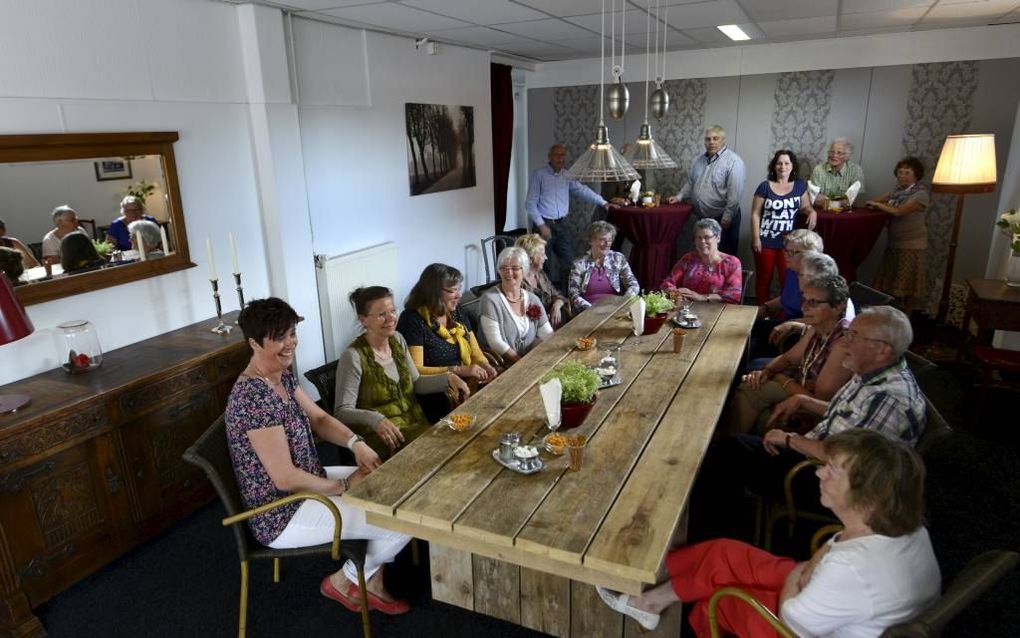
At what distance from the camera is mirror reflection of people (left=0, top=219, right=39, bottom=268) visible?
258cm

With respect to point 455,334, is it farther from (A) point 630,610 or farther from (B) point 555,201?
(B) point 555,201

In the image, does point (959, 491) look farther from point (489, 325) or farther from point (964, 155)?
point (964, 155)

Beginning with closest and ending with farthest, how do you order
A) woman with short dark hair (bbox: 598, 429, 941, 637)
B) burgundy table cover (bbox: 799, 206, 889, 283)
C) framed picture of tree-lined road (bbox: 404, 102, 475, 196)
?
1. woman with short dark hair (bbox: 598, 429, 941, 637)
2. framed picture of tree-lined road (bbox: 404, 102, 475, 196)
3. burgundy table cover (bbox: 799, 206, 889, 283)

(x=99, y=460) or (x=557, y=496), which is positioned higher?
(x=557, y=496)

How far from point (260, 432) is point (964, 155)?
202 inches

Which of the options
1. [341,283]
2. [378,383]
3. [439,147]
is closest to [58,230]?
[378,383]

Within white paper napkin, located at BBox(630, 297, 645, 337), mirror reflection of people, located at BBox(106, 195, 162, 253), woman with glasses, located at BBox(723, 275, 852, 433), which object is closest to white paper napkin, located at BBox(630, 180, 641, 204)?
white paper napkin, located at BBox(630, 297, 645, 337)

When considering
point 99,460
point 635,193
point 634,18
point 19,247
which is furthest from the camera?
point 635,193

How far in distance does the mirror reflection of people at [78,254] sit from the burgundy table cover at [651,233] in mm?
4246

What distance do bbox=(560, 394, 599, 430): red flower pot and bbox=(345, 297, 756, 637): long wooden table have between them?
0.04 m

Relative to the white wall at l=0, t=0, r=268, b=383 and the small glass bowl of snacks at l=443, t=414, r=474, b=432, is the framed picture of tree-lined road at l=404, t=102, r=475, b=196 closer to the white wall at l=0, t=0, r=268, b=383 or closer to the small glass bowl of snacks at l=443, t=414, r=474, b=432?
the white wall at l=0, t=0, r=268, b=383

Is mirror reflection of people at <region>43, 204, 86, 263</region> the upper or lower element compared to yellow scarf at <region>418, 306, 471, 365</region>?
upper

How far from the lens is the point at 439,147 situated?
17.9 ft

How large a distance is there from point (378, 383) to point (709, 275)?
2.41 metres
